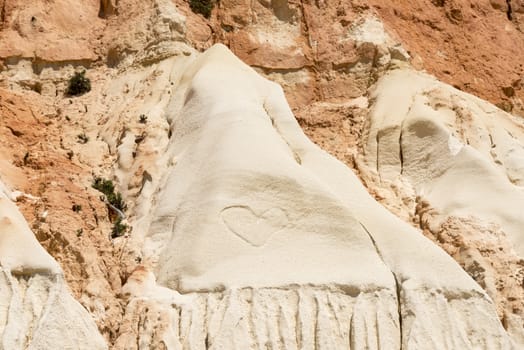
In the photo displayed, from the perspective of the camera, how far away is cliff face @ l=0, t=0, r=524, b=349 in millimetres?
22906

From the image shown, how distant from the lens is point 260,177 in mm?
25375

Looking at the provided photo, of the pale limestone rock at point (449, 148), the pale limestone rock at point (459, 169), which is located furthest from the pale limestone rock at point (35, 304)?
the pale limestone rock at point (449, 148)

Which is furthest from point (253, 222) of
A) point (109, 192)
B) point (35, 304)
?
point (35, 304)

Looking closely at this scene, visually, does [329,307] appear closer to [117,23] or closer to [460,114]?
[460,114]

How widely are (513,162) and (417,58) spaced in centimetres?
615

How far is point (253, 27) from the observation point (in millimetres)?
34906

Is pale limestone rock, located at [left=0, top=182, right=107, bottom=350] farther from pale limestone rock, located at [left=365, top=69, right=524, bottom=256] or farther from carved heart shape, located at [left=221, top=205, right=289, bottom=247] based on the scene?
pale limestone rock, located at [left=365, top=69, right=524, bottom=256]

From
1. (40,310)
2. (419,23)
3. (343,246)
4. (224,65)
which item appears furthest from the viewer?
(419,23)

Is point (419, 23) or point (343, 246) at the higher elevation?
Result: point (343, 246)

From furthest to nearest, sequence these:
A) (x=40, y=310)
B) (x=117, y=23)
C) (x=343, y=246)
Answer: (x=117, y=23) → (x=343, y=246) → (x=40, y=310)

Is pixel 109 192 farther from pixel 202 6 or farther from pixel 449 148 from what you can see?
pixel 202 6

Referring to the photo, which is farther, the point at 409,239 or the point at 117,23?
the point at 117,23

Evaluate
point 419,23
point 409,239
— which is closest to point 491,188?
point 409,239

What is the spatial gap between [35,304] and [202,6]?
594 inches
